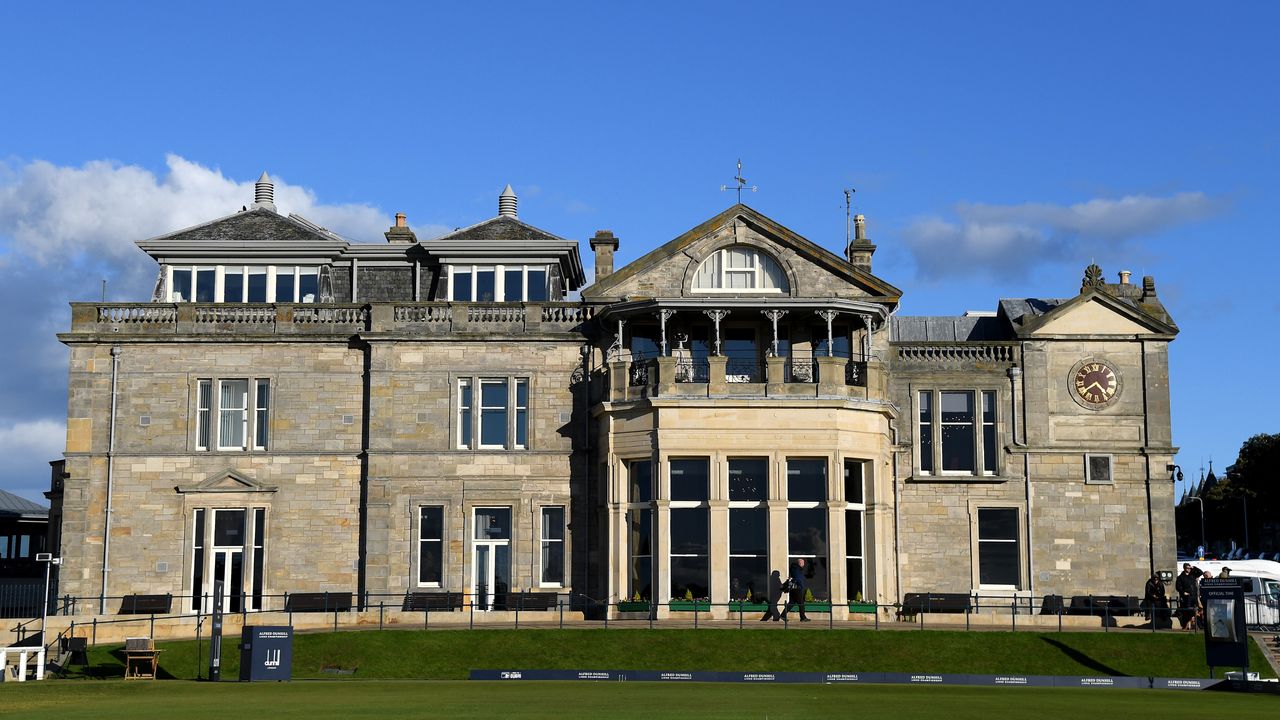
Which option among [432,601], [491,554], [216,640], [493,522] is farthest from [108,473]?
[216,640]

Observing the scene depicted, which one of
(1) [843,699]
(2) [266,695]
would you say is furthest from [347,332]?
(1) [843,699]

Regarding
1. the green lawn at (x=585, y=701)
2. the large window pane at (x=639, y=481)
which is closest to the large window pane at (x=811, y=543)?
the large window pane at (x=639, y=481)

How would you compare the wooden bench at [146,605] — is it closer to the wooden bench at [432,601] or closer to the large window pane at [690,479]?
the wooden bench at [432,601]

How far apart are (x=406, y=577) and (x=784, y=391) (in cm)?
1185

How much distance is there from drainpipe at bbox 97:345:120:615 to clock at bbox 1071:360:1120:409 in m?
27.7

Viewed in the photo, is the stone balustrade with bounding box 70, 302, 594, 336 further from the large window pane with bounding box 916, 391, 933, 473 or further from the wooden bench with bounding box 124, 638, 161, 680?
the wooden bench with bounding box 124, 638, 161, 680

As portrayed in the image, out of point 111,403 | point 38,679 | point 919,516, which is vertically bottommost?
point 38,679

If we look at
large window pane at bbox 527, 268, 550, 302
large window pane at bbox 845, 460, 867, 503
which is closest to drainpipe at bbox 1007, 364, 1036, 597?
large window pane at bbox 845, 460, 867, 503

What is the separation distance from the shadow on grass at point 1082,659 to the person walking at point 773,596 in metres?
7.02

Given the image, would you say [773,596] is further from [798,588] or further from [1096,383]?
[1096,383]

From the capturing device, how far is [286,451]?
4541 centimetres

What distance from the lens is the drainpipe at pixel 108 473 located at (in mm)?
44469

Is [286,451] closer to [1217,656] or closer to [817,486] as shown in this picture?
[817,486]

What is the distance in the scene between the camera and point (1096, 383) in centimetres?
4650
